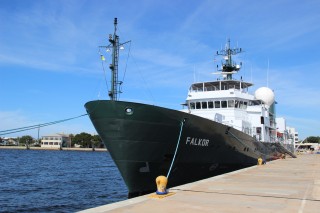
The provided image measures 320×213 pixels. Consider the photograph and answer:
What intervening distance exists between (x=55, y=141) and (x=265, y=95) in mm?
139495

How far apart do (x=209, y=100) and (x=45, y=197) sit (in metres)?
12.3

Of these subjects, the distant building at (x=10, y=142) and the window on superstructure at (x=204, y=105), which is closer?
the window on superstructure at (x=204, y=105)

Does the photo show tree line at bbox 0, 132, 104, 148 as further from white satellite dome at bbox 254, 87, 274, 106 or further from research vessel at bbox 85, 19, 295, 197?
research vessel at bbox 85, 19, 295, 197

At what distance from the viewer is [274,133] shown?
30.0m

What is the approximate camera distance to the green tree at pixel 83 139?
15262cm

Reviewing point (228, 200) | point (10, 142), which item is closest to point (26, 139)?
point (10, 142)

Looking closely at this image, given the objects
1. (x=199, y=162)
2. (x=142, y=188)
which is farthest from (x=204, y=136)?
(x=142, y=188)

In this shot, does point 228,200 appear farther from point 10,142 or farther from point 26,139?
point 10,142

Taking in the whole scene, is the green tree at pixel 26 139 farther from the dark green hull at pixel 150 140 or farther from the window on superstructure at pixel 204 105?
the dark green hull at pixel 150 140

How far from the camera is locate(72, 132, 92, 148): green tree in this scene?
153m

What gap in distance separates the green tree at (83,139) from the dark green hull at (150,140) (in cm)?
Result: 14240

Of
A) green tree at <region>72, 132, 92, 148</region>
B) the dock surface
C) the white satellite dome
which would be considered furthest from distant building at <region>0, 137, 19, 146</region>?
the dock surface

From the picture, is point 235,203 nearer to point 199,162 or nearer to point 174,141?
point 174,141

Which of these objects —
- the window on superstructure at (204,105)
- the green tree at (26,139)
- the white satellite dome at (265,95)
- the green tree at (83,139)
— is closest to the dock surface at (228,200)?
the window on superstructure at (204,105)
